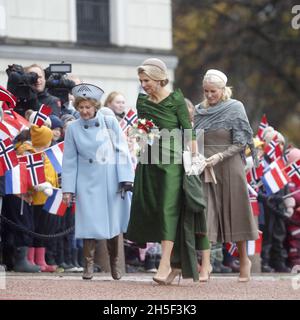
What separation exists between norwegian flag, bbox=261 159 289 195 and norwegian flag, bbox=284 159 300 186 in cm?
17

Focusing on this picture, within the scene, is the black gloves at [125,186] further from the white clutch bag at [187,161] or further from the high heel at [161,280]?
the high heel at [161,280]

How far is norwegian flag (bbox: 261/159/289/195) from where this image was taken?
708 inches

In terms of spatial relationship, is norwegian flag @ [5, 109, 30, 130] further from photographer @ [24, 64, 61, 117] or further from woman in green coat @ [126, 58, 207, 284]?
woman in green coat @ [126, 58, 207, 284]

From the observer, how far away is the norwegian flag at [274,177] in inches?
708

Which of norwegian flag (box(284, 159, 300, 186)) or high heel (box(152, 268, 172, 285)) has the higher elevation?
norwegian flag (box(284, 159, 300, 186))

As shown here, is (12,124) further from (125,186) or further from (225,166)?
(225,166)

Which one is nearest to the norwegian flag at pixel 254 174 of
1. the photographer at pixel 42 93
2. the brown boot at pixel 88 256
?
the photographer at pixel 42 93

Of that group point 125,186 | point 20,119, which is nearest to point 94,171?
point 125,186

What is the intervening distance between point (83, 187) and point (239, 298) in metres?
2.31

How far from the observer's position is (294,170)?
1834 centimetres

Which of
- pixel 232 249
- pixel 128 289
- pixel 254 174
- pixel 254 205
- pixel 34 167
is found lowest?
pixel 128 289

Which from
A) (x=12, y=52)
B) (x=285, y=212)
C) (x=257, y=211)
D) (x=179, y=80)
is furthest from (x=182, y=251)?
(x=179, y=80)

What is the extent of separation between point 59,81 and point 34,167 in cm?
148

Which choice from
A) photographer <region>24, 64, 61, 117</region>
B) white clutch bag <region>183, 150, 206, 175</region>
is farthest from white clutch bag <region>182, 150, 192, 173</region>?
photographer <region>24, 64, 61, 117</region>
